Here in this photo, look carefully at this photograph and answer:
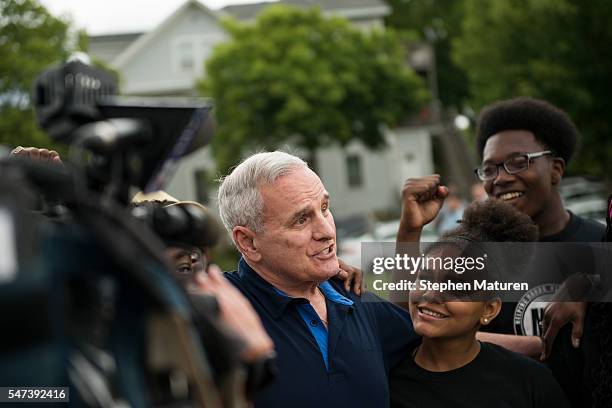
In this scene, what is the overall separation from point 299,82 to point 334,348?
33899 millimetres

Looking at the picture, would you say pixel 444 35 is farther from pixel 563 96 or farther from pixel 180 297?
pixel 180 297

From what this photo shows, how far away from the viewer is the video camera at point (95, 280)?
1.33m

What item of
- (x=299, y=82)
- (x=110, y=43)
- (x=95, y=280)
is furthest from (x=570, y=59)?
(x=110, y=43)

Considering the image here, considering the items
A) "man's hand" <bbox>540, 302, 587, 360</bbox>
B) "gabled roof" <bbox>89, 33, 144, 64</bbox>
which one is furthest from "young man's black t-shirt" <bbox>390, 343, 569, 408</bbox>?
"gabled roof" <bbox>89, 33, 144, 64</bbox>

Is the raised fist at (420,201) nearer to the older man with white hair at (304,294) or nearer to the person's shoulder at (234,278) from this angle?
the older man with white hair at (304,294)

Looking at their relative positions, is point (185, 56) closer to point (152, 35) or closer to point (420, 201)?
point (152, 35)

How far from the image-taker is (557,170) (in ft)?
13.4

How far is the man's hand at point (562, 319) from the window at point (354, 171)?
4459cm

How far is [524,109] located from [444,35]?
48.3 metres

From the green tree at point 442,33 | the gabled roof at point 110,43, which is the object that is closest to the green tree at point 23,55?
the green tree at point 442,33

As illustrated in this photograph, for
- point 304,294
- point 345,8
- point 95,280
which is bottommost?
point 304,294

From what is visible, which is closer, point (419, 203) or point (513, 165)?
point (419, 203)

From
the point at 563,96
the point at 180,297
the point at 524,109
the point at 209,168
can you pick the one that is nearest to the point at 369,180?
the point at 209,168

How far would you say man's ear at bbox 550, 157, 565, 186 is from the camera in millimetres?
4035
